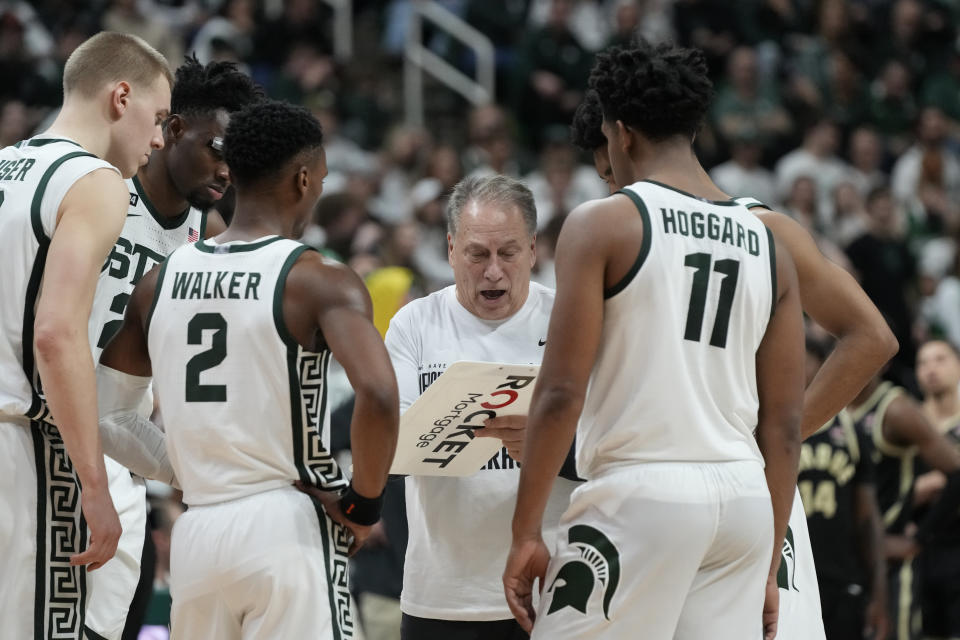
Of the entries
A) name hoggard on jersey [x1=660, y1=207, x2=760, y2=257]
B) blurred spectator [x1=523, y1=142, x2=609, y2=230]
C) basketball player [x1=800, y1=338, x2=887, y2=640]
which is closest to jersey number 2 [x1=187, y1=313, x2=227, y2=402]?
name hoggard on jersey [x1=660, y1=207, x2=760, y2=257]

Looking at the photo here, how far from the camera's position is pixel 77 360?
13.2 ft

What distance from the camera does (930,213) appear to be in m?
14.9

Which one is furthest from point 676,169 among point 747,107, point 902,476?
point 747,107

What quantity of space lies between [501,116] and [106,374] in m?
10.5

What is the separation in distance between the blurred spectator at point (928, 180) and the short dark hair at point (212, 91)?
11337mm

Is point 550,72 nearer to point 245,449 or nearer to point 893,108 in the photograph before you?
point 893,108

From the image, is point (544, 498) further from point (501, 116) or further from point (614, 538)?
point (501, 116)

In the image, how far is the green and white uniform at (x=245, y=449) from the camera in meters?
3.76

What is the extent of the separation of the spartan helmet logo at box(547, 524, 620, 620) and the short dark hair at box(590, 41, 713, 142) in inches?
46.5

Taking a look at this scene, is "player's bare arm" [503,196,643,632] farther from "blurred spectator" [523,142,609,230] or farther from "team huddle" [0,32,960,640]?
"blurred spectator" [523,142,609,230]

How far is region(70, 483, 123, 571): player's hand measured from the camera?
4.03m

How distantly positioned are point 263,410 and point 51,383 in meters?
0.71

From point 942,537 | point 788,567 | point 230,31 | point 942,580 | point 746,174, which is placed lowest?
point 942,580

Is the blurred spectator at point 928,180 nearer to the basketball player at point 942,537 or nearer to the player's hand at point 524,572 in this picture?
the basketball player at point 942,537
